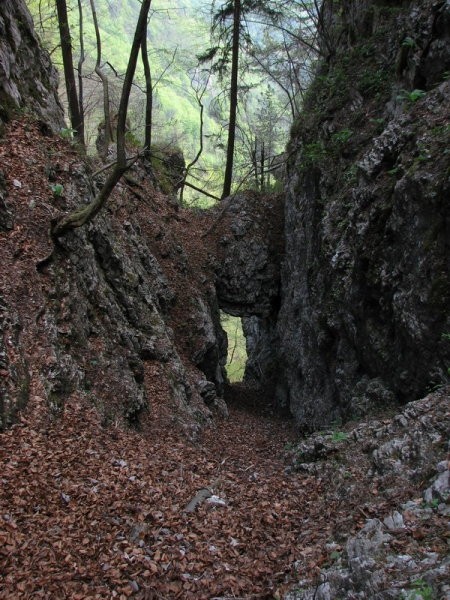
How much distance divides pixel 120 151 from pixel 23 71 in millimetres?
5818

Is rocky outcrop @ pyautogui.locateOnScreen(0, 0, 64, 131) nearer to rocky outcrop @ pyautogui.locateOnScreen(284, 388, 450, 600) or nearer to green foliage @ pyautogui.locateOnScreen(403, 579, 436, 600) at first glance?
rocky outcrop @ pyautogui.locateOnScreen(284, 388, 450, 600)

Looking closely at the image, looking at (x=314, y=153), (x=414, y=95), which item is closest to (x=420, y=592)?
(x=414, y=95)

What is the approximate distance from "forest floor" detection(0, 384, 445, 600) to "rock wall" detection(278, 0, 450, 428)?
3014mm

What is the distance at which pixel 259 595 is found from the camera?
13.1 ft

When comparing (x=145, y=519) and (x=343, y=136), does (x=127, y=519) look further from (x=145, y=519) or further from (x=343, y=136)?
(x=343, y=136)

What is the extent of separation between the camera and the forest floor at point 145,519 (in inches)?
154

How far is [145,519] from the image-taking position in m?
4.85

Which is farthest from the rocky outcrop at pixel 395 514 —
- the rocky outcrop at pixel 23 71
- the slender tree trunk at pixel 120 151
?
the rocky outcrop at pixel 23 71

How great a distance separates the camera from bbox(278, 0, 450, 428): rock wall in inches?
301

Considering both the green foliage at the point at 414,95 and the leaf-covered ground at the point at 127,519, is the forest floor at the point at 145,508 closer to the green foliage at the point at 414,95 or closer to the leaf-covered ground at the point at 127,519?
the leaf-covered ground at the point at 127,519

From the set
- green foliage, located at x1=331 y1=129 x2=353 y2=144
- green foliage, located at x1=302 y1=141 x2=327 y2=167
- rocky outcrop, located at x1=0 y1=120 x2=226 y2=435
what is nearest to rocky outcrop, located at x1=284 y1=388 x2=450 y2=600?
rocky outcrop, located at x1=0 y1=120 x2=226 y2=435

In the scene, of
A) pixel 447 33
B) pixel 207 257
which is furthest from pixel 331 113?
pixel 207 257

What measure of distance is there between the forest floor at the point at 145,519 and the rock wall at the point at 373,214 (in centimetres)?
301

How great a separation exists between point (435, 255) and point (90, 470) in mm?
6587
